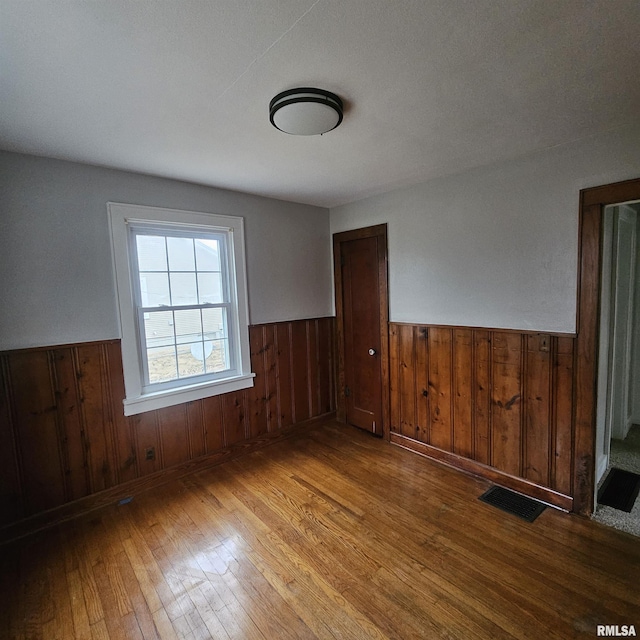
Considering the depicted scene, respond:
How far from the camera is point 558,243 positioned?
2291 millimetres

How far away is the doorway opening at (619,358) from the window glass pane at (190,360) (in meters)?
3.02

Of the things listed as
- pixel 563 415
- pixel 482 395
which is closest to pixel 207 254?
pixel 482 395

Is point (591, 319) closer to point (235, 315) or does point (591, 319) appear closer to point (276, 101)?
point (276, 101)

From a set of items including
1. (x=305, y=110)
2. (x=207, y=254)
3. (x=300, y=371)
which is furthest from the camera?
(x=300, y=371)

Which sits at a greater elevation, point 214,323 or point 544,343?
point 214,323

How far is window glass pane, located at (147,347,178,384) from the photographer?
278cm

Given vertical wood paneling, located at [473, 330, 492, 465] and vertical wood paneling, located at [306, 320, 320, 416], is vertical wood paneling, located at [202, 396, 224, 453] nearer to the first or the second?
vertical wood paneling, located at [306, 320, 320, 416]

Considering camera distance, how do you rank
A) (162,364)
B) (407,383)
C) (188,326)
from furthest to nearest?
(407,383)
(188,326)
(162,364)

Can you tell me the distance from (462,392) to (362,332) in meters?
1.22

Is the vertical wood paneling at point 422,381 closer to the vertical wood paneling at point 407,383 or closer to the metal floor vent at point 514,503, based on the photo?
the vertical wood paneling at point 407,383

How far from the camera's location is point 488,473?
2727 mm

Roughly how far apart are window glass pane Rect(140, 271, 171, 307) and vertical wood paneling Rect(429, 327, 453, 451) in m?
2.32

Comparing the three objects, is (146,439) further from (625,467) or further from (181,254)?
(625,467)

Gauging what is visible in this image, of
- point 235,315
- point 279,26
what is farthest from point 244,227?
point 279,26
